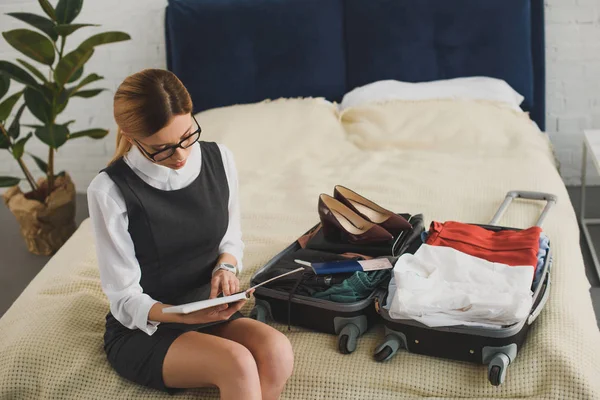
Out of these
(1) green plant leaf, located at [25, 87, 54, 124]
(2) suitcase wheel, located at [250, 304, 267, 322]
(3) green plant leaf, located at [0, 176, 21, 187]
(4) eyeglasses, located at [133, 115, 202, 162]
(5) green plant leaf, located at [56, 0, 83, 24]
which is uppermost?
(5) green plant leaf, located at [56, 0, 83, 24]

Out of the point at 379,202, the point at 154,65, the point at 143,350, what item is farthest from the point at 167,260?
the point at 154,65

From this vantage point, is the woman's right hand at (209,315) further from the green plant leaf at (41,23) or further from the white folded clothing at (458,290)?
the green plant leaf at (41,23)

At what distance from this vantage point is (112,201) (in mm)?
1572

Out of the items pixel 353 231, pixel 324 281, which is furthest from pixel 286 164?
pixel 324 281

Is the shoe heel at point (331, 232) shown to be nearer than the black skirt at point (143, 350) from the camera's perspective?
No

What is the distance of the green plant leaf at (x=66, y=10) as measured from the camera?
295 cm

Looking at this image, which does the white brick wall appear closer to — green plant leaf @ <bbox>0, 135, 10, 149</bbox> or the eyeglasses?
green plant leaf @ <bbox>0, 135, 10, 149</bbox>

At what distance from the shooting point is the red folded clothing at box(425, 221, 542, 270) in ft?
5.93

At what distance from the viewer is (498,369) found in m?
1.51

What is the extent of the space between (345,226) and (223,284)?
1.57ft

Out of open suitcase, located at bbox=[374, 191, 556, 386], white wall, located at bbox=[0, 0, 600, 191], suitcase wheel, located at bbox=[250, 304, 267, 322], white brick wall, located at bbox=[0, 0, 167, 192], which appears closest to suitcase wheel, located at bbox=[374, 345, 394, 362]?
open suitcase, located at bbox=[374, 191, 556, 386]

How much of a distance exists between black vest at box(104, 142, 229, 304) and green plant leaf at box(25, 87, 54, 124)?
4.95ft

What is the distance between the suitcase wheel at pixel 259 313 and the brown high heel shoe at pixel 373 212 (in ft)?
1.38

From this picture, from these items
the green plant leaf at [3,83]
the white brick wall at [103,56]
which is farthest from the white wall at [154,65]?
the green plant leaf at [3,83]
